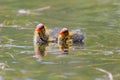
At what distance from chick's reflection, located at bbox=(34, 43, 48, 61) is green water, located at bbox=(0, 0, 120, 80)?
0.07 metres

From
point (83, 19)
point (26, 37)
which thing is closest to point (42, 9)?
point (83, 19)

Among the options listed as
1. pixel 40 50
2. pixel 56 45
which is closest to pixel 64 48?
pixel 56 45

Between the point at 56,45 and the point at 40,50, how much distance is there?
0.38 m

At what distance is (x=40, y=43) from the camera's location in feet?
25.5

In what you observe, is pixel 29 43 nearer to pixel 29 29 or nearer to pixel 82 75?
pixel 29 29

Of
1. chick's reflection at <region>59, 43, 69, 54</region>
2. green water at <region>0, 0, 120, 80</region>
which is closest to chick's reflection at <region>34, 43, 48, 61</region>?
green water at <region>0, 0, 120, 80</region>

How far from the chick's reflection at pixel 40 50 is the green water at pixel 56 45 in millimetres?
66

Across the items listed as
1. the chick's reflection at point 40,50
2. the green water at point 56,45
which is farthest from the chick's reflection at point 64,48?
the chick's reflection at point 40,50

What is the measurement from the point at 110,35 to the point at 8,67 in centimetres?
238

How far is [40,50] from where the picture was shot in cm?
731

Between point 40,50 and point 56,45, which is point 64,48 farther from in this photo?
point 40,50

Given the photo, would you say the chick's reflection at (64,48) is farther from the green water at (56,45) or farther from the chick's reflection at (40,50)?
the chick's reflection at (40,50)

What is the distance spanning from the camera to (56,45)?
299 inches

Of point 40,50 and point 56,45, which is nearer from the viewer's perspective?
point 40,50
